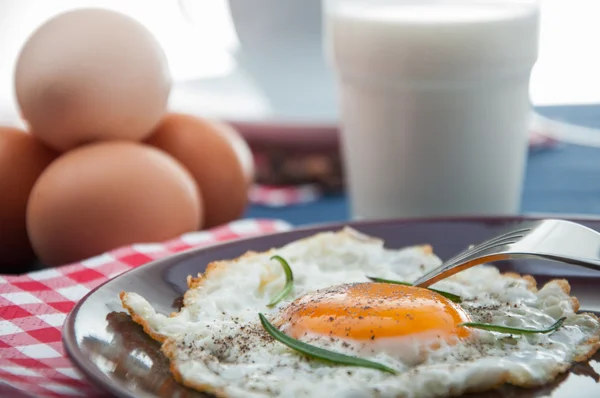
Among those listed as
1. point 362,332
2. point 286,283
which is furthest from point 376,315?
point 286,283

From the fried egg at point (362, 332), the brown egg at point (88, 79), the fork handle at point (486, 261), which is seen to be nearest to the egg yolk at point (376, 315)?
the fried egg at point (362, 332)

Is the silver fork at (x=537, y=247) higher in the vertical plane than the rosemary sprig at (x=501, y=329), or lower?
higher

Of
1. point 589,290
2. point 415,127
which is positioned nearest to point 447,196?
point 415,127

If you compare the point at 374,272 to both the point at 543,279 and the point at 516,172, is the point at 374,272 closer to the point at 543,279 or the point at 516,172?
the point at 543,279

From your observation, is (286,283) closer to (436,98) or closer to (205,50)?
(436,98)

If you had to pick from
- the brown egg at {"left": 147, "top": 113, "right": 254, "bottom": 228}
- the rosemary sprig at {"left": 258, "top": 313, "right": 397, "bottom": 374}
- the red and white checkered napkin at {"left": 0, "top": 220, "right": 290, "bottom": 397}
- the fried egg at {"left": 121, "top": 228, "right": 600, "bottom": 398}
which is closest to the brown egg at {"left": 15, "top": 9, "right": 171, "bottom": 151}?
the brown egg at {"left": 147, "top": 113, "right": 254, "bottom": 228}

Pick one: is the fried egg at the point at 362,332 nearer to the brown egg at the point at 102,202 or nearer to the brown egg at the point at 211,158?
the brown egg at the point at 102,202

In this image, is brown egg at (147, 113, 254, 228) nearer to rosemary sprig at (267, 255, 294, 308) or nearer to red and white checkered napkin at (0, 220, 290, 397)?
red and white checkered napkin at (0, 220, 290, 397)

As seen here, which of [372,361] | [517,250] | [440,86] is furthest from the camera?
[440,86]
